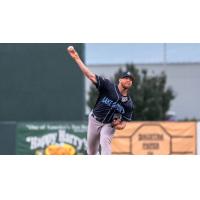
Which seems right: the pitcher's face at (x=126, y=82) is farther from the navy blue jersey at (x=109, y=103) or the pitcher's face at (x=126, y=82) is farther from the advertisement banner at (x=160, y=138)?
the advertisement banner at (x=160, y=138)

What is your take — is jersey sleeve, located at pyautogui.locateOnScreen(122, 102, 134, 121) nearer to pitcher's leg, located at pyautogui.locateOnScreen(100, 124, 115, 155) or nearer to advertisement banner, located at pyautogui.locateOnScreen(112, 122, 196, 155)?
pitcher's leg, located at pyautogui.locateOnScreen(100, 124, 115, 155)

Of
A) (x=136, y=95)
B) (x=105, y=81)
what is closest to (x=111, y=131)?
(x=105, y=81)

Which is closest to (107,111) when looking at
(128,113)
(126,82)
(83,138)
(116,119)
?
(116,119)

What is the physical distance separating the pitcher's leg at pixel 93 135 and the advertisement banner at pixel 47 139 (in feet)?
45.4

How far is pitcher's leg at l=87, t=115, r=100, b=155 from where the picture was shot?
941cm

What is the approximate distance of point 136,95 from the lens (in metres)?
35.2

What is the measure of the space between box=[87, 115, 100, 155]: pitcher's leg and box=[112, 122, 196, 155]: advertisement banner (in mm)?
14039

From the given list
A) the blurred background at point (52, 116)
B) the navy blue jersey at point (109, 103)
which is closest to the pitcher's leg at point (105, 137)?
the navy blue jersey at point (109, 103)

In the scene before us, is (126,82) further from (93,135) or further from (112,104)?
(93,135)

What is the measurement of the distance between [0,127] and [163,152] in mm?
5926

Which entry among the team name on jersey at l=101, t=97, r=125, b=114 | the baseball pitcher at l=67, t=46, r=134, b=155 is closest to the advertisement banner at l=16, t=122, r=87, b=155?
the baseball pitcher at l=67, t=46, r=134, b=155

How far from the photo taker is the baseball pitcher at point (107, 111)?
896 cm
